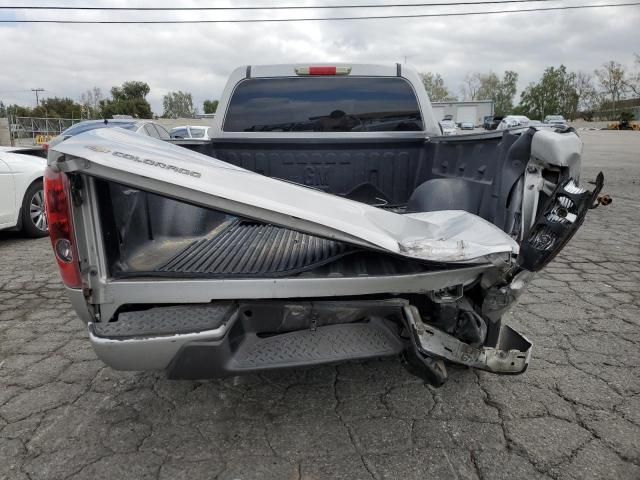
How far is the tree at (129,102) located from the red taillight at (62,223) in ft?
199

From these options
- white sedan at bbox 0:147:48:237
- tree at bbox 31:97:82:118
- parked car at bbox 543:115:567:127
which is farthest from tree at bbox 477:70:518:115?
white sedan at bbox 0:147:48:237

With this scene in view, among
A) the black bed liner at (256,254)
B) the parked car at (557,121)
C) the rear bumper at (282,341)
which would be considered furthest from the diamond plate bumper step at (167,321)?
the parked car at (557,121)

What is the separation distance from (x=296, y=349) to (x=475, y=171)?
168 cm

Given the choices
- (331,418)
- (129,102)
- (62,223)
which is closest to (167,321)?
(62,223)

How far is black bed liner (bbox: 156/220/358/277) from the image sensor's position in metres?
2.32

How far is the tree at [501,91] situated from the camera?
306ft

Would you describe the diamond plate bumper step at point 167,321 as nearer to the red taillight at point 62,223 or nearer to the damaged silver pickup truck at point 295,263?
the damaged silver pickup truck at point 295,263

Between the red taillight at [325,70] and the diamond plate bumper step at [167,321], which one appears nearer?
the diamond plate bumper step at [167,321]

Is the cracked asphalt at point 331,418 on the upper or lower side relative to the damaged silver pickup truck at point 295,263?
lower

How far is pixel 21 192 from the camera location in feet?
21.3

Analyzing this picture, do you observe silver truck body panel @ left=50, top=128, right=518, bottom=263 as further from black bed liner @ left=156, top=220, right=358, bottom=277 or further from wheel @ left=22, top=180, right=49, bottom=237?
wheel @ left=22, top=180, right=49, bottom=237

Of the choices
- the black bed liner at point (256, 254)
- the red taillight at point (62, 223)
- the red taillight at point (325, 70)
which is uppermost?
the red taillight at point (325, 70)

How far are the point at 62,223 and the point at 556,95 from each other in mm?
92245

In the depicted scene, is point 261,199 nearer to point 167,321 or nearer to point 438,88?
point 167,321
